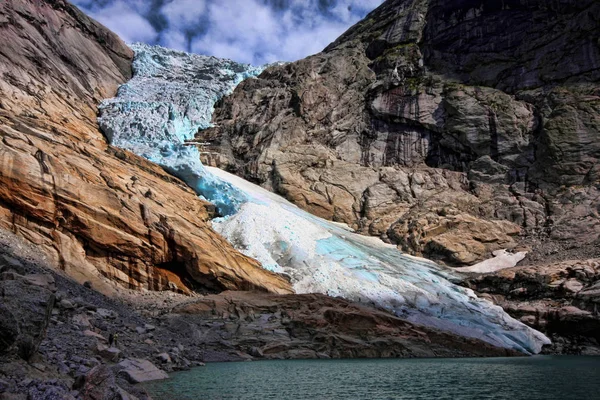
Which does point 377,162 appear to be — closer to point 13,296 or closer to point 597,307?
point 597,307

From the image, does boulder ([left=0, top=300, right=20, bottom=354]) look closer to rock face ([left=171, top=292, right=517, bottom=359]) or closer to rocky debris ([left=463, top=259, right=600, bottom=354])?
rock face ([left=171, top=292, right=517, bottom=359])

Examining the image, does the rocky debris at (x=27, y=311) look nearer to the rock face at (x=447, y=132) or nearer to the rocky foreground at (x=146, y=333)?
the rocky foreground at (x=146, y=333)

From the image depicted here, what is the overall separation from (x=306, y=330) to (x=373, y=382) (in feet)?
35.9

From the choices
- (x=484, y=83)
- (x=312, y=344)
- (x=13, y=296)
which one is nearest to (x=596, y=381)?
(x=312, y=344)

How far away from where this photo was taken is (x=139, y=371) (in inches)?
608

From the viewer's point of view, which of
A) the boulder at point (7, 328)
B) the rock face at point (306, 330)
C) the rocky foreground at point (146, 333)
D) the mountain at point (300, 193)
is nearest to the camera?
the boulder at point (7, 328)

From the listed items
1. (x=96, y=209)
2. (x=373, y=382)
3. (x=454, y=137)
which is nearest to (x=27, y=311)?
(x=373, y=382)

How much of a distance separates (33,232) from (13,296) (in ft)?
65.0

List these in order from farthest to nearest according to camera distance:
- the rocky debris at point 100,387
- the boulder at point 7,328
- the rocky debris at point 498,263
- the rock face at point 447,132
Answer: the rock face at point 447,132
the rocky debris at point 498,263
the rocky debris at point 100,387
the boulder at point 7,328

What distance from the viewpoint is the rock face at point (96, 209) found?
26.9m

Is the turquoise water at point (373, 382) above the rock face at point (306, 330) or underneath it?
underneath

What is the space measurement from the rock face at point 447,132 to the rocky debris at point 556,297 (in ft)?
18.5

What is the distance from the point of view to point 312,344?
1107 inches

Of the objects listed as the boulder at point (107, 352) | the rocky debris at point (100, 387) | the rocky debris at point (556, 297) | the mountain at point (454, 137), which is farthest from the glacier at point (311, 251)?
the rocky debris at point (100, 387)
